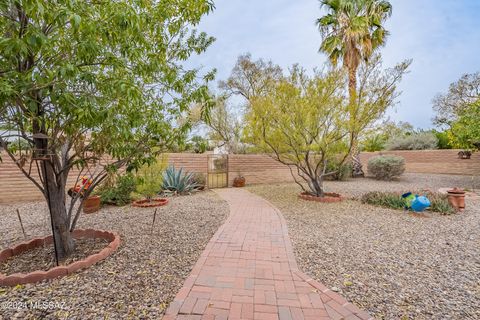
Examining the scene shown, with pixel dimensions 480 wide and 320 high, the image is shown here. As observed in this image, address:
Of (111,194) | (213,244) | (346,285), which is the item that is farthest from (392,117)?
(111,194)

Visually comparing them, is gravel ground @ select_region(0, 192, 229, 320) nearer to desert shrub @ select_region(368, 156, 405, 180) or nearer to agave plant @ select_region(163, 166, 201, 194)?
agave plant @ select_region(163, 166, 201, 194)

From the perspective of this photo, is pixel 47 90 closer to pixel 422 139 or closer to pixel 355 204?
pixel 355 204

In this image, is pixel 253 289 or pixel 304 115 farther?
pixel 304 115

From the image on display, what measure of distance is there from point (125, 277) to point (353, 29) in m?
12.2

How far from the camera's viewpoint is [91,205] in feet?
19.6

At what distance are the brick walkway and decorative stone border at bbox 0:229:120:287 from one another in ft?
4.36

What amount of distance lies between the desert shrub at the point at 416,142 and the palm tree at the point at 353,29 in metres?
9.67

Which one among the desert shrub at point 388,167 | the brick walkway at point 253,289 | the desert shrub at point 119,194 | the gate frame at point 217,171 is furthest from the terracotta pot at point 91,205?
the desert shrub at point 388,167

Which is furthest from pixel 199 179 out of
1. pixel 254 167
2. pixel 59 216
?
pixel 59 216

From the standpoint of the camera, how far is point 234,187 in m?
11.1

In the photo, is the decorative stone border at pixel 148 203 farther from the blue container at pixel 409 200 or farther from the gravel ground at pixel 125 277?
the blue container at pixel 409 200

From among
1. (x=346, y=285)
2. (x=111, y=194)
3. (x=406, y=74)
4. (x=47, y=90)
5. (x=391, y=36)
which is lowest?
(x=346, y=285)

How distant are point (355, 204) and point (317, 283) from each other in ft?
16.4

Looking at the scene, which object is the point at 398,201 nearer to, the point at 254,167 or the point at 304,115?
the point at 304,115
